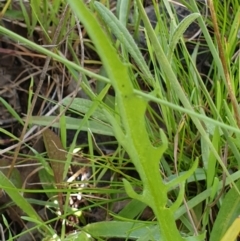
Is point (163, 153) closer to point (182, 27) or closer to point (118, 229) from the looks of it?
point (118, 229)

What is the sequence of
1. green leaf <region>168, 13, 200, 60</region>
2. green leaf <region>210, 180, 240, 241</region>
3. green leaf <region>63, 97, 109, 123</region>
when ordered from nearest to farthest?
green leaf <region>168, 13, 200, 60</region>, green leaf <region>210, 180, 240, 241</region>, green leaf <region>63, 97, 109, 123</region>

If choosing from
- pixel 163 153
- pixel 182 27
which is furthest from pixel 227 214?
pixel 182 27

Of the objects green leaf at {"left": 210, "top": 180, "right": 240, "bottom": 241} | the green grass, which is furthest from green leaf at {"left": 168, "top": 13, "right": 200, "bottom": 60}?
green leaf at {"left": 210, "top": 180, "right": 240, "bottom": 241}

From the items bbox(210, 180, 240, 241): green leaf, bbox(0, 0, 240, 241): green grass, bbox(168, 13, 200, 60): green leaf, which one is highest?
bbox(168, 13, 200, 60): green leaf

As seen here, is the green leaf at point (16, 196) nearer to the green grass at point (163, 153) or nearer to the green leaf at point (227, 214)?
the green grass at point (163, 153)

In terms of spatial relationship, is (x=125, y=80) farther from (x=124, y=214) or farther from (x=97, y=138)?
(x=97, y=138)

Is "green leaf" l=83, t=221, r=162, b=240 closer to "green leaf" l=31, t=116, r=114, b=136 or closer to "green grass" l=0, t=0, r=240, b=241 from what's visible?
"green grass" l=0, t=0, r=240, b=241

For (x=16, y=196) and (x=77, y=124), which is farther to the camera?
(x=77, y=124)

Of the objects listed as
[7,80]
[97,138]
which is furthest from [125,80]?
[7,80]

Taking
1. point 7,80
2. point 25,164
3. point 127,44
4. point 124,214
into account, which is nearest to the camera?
point 127,44

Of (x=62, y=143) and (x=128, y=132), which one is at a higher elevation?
(x=128, y=132)

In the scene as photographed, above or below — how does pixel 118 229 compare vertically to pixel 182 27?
below
